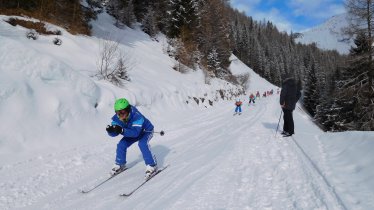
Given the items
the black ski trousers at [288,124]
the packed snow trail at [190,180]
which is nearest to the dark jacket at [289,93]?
the black ski trousers at [288,124]

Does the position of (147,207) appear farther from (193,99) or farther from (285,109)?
(193,99)

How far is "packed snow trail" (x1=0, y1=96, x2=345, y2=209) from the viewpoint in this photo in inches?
181

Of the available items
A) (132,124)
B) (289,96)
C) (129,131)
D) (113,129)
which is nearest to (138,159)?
(129,131)

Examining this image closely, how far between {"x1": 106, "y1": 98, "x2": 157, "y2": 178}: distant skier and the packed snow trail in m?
0.28

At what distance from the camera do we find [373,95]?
18.1 metres

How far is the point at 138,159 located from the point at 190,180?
2.72 m

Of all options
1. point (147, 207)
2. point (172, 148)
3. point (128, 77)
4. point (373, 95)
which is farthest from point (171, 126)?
point (373, 95)

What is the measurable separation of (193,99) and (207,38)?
2332cm

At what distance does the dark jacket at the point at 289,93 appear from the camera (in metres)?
10.3

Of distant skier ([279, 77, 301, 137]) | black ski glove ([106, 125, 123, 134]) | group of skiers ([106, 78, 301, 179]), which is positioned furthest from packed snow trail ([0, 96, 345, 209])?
distant skier ([279, 77, 301, 137])

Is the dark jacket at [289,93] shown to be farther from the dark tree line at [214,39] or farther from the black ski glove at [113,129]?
the black ski glove at [113,129]

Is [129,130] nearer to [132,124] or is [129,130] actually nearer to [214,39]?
[132,124]

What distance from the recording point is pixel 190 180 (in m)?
5.68

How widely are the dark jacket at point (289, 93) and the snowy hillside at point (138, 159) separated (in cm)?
111
